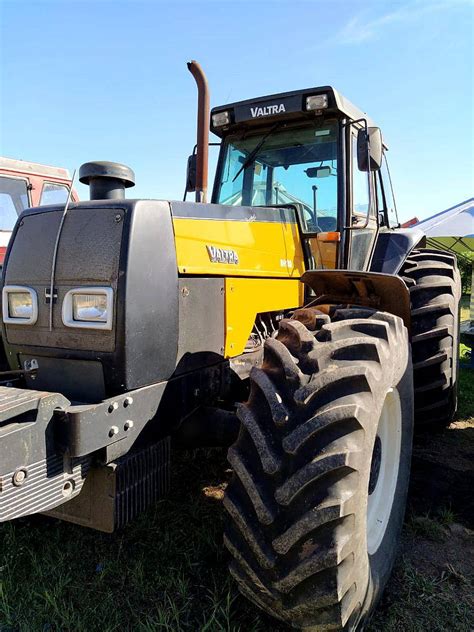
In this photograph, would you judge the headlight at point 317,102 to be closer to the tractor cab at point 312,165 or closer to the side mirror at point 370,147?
the tractor cab at point 312,165

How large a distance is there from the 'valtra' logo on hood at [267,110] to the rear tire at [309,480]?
5.95ft

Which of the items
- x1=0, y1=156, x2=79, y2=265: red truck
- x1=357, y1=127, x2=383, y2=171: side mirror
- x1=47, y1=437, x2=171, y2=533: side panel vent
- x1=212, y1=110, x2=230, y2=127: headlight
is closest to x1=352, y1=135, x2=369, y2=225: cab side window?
x1=357, y1=127, x2=383, y2=171: side mirror

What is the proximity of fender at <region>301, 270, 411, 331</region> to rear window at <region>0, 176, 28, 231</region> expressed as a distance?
6.04 metres

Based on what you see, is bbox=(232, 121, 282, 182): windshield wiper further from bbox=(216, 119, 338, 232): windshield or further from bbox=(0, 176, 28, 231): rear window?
bbox=(0, 176, 28, 231): rear window

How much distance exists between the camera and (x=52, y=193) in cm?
825

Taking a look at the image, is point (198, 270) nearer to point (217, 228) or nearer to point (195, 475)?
point (217, 228)

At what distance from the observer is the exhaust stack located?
2.84 metres

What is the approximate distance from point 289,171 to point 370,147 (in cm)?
56

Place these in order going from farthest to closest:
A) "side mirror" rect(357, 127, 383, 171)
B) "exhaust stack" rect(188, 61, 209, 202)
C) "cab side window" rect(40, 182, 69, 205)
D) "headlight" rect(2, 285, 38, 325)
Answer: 1. "cab side window" rect(40, 182, 69, 205)
2. "side mirror" rect(357, 127, 383, 171)
3. "exhaust stack" rect(188, 61, 209, 202)
4. "headlight" rect(2, 285, 38, 325)

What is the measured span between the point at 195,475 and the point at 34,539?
1.05 m

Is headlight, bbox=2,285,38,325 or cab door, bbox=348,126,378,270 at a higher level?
cab door, bbox=348,126,378,270

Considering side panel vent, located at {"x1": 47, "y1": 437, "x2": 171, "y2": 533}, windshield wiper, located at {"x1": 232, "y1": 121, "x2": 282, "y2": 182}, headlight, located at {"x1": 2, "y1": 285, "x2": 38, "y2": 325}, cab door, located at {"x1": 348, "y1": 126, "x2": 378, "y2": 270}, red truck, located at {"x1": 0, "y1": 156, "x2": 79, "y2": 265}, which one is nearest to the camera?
side panel vent, located at {"x1": 47, "y1": 437, "x2": 171, "y2": 533}

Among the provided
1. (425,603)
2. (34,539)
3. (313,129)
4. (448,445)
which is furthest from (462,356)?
(34,539)

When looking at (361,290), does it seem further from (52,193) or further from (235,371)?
(52,193)
